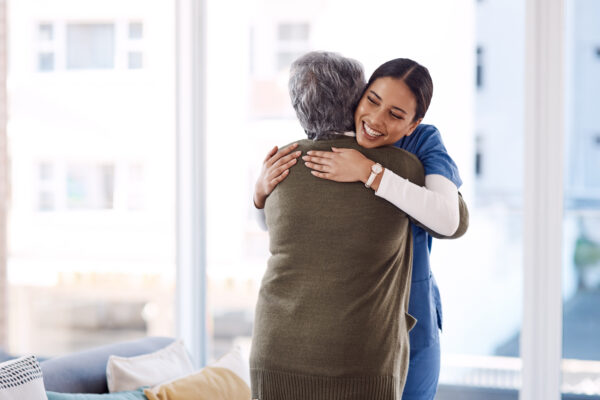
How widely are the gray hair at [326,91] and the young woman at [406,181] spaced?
3 centimetres

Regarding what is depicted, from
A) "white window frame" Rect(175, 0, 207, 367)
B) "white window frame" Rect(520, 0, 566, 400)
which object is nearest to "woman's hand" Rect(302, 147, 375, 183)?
"white window frame" Rect(520, 0, 566, 400)

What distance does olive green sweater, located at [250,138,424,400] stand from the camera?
1401 mm

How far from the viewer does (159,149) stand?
3107 millimetres

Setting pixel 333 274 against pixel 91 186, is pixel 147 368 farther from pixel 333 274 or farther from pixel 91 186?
pixel 91 186

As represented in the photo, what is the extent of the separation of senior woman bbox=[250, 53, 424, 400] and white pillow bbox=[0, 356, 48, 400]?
57 centimetres

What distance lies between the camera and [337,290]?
1.40 metres

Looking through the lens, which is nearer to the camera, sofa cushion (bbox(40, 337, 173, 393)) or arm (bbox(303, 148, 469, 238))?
arm (bbox(303, 148, 469, 238))

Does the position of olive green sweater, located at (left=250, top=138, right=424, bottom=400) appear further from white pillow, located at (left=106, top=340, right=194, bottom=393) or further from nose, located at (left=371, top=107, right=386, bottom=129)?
white pillow, located at (left=106, top=340, right=194, bottom=393)

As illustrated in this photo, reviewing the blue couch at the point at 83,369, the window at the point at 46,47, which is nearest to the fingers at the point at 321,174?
the blue couch at the point at 83,369

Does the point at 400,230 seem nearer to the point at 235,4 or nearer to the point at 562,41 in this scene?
the point at 562,41

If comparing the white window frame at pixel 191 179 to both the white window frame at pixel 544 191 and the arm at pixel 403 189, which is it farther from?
the arm at pixel 403 189

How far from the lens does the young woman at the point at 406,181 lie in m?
1.42

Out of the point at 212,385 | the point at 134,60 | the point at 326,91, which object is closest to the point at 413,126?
the point at 326,91

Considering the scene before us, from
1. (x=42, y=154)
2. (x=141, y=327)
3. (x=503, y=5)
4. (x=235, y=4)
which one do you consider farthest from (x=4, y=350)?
(x=503, y=5)
